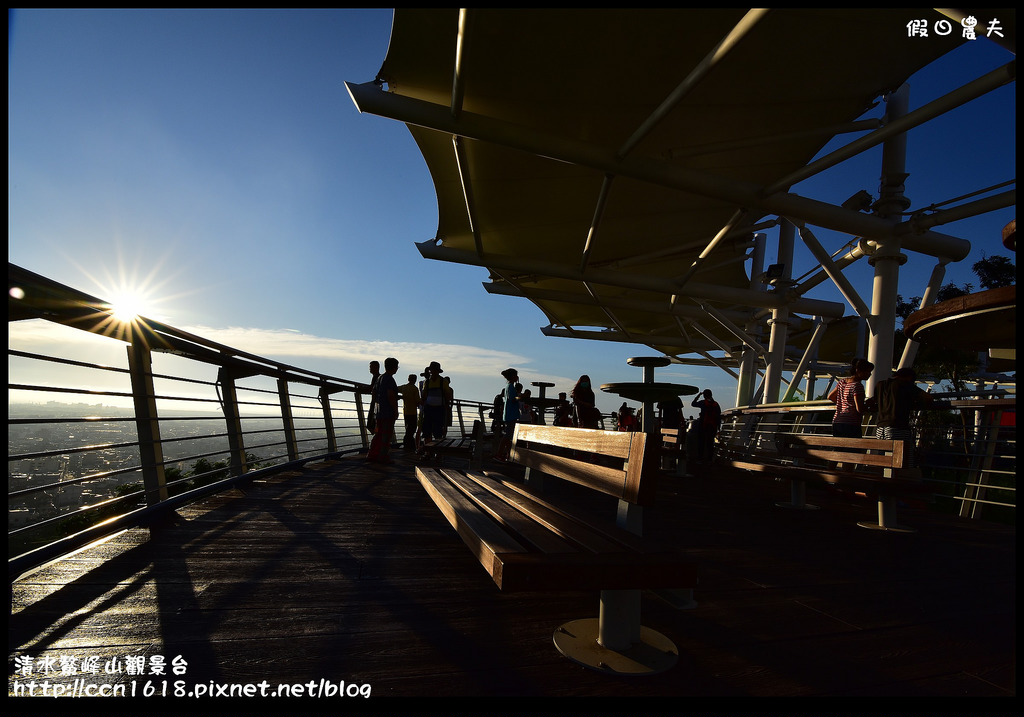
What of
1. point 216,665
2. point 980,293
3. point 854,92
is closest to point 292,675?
point 216,665

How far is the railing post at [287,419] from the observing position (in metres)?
5.93

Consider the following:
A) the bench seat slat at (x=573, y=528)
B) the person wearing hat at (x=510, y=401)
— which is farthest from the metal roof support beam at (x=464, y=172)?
the bench seat slat at (x=573, y=528)

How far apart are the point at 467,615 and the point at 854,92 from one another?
1110cm

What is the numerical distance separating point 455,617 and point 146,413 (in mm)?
2526

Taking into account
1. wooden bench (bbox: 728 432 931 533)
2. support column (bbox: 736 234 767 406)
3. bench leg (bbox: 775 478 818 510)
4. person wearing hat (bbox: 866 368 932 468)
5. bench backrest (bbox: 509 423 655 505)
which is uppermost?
support column (bbox: 736 234 767 406)

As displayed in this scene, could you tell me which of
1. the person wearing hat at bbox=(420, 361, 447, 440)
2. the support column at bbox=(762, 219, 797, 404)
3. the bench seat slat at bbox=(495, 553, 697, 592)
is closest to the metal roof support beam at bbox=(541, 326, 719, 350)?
the support column at bbox=(762, 219, 797, 404)

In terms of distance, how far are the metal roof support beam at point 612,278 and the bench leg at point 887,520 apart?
998 cm

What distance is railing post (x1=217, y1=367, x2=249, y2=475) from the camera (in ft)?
14.4

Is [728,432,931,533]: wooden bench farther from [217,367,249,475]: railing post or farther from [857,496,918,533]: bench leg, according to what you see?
[217,367,249,475]: railing post

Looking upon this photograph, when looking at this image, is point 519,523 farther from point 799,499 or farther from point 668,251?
point 668,251

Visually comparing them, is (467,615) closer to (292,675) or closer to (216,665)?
(292,675)

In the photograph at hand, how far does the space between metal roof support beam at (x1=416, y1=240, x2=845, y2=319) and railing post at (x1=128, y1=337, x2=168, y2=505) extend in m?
10.7

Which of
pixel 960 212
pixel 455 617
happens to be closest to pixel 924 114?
pixel 960 212

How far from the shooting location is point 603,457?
93.4 inches
